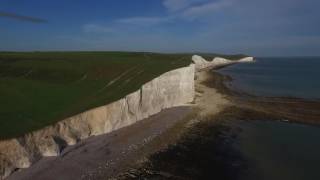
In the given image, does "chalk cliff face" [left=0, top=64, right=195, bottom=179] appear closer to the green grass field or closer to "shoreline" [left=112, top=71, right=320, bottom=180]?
the green grass field

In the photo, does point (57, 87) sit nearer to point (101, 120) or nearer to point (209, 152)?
point (101, 120)

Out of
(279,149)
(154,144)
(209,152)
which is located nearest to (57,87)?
(154,144)

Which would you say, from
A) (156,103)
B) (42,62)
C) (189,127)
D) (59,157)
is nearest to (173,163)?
(59,157)

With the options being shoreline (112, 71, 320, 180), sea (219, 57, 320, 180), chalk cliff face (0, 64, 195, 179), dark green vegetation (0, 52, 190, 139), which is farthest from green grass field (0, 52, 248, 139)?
sea (219, 57, 320, 180)

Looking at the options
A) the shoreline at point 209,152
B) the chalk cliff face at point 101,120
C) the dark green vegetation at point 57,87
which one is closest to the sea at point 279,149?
the shoreline at point 209,152

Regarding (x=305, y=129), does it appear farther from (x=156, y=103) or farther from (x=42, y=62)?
(x=42, y=62)

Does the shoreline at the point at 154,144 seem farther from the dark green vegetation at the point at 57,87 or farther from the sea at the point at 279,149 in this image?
the dark green vegetation at the point at 57,87
